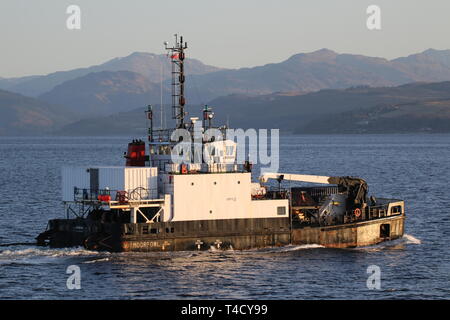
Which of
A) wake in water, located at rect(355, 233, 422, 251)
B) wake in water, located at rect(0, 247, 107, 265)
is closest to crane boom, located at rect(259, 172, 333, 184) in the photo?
wake in water, located at rect(355, 233, 422, 251)

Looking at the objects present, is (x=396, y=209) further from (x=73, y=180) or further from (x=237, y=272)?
(x=73, y=180)

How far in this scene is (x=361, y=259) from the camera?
158ft

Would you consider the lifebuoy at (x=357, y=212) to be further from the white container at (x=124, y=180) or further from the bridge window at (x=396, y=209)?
the white container at (x=124, y=180)

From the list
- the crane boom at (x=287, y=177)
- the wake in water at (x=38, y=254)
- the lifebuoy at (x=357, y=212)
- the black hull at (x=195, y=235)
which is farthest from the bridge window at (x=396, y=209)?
the wake in water at (x=38, y=254)

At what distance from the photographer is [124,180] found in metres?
46.4

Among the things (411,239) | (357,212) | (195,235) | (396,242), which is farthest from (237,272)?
(411,239)

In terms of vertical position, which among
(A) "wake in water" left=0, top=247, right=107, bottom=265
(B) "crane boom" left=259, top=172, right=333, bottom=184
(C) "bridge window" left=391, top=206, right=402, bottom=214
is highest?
(B) "crane boom" left=259, top=172, right=333, bottom=184

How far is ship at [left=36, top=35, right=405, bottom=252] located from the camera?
46.2 m

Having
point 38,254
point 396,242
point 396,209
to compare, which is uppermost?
point 396,209

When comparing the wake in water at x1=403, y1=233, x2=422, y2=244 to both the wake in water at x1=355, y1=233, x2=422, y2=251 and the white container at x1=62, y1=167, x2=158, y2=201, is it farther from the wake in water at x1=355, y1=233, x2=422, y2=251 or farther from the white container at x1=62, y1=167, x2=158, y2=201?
the white container at x1=62, y1=167, x2=158, y2=201

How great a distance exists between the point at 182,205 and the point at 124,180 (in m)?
3.19

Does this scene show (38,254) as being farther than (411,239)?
No

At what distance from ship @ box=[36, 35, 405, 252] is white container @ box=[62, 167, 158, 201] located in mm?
50

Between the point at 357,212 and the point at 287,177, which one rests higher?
the point at 287,177
